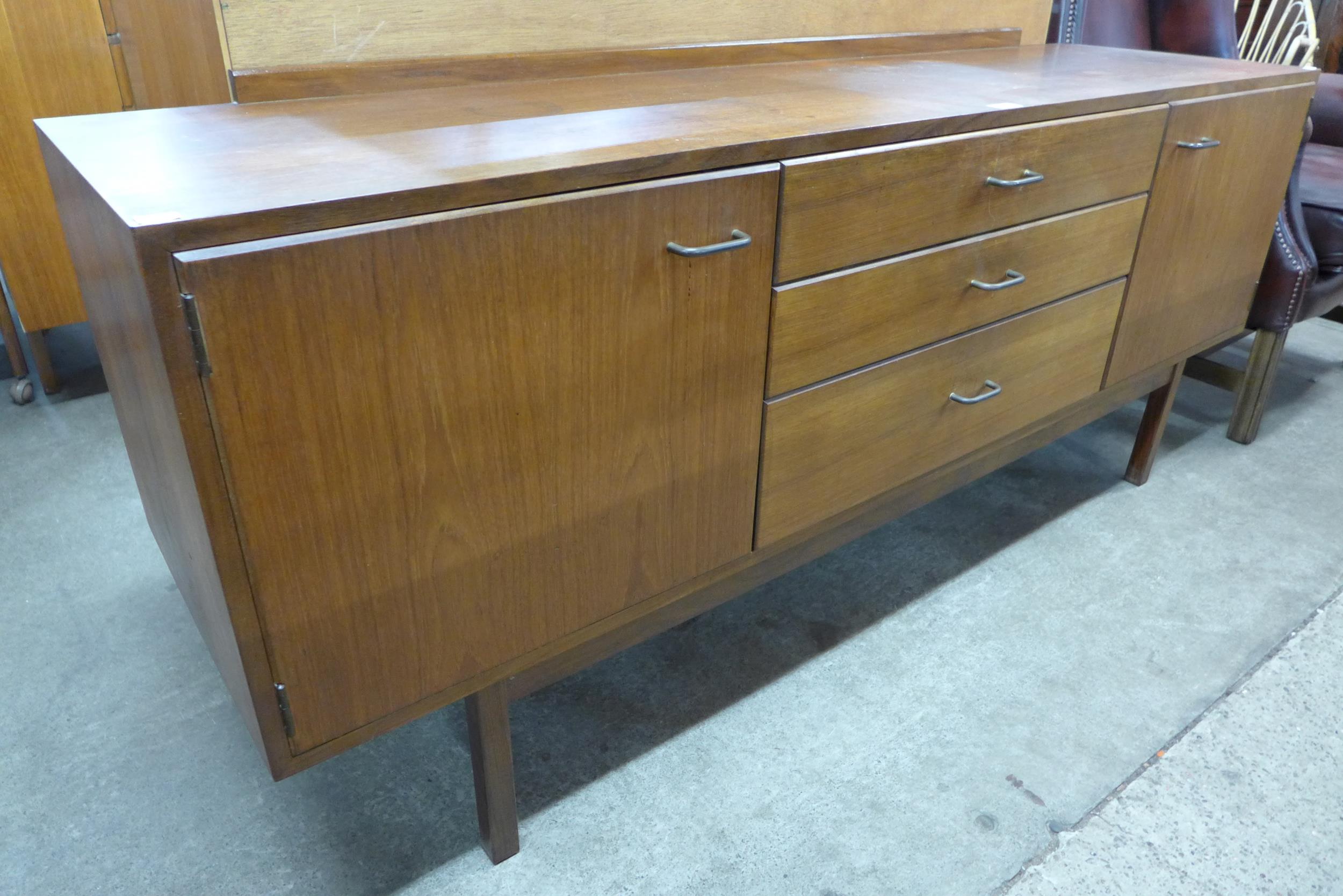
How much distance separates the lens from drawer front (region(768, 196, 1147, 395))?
1.00 m

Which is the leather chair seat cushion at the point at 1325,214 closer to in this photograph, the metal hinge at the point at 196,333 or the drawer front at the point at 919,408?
the drawer front at the point at 919,408

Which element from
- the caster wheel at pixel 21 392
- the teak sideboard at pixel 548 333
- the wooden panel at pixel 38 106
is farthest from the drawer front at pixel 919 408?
the caster wheel at pixel 21 392

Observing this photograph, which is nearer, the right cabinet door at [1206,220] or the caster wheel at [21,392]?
the right cabinet door at [1206,220]

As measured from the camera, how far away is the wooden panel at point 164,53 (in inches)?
70.1

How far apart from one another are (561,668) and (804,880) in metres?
0.35

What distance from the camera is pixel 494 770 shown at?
3.26 ft

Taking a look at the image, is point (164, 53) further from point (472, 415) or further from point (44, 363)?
point (472, 415)

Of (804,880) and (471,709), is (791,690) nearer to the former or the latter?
(804,880)

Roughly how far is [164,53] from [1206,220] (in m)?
1.94

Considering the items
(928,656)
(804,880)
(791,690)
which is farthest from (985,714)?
(804,880)

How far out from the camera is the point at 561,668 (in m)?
1.02

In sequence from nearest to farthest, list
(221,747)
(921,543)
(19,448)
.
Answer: (221,747)
(921,543)
(19,448)

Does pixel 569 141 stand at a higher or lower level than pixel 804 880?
higher

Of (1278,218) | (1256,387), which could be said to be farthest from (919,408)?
(1256,387)
